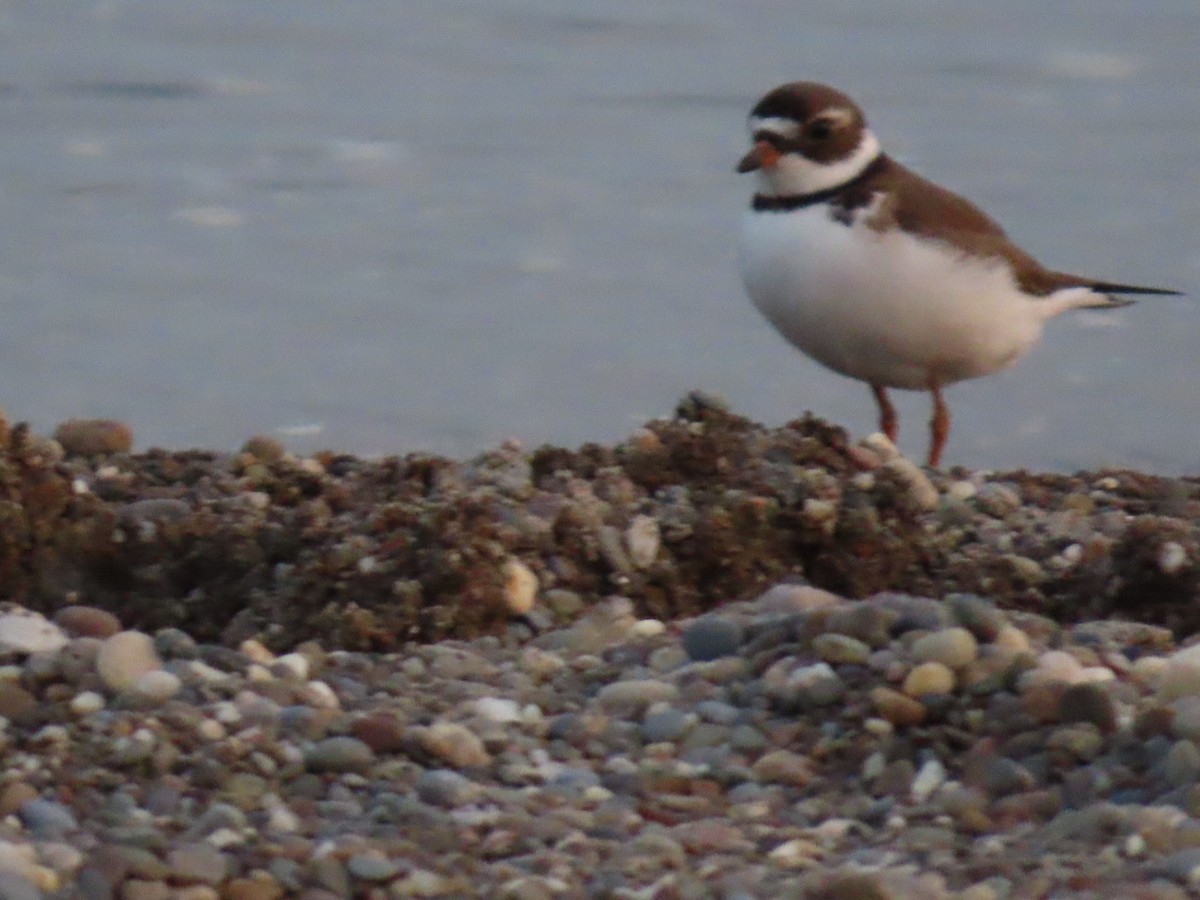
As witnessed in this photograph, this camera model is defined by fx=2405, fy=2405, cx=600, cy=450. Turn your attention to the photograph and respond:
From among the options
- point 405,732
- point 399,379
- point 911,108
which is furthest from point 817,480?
point 911,108

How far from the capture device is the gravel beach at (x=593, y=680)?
2.97 meters

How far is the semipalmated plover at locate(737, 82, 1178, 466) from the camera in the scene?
20.6ft

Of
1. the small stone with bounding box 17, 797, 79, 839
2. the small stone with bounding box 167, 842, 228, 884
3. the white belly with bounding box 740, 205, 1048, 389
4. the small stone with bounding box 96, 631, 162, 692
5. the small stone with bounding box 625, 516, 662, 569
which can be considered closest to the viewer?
the small stone with bounding box 167, 842, 228, 884

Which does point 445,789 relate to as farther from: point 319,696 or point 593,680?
point 593,680

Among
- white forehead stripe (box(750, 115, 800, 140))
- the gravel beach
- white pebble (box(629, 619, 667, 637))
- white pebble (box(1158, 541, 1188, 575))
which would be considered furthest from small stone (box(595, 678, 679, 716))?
white forehead stripe (box(750, 115, 800, 140))

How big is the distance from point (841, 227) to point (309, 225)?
3337 millimetres

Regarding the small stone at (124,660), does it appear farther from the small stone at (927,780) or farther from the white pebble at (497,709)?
the small stone at (927,780)

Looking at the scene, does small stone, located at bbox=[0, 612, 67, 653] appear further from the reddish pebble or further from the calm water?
the calm water

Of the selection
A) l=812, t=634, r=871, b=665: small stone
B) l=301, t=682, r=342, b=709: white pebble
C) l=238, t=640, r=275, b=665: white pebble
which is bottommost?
l=238, t=640, r=275, b=665: white pebble

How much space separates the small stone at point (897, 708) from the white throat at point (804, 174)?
3.29m

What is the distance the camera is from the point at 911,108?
10.5 metres

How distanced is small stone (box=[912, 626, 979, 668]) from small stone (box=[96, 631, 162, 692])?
1.09 meters

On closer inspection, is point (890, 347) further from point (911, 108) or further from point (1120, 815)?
point (911, 108)

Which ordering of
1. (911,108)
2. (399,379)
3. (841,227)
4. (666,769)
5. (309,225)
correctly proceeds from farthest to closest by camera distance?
(911,108), (309,225), (399,379), (841,227), (666,769)
